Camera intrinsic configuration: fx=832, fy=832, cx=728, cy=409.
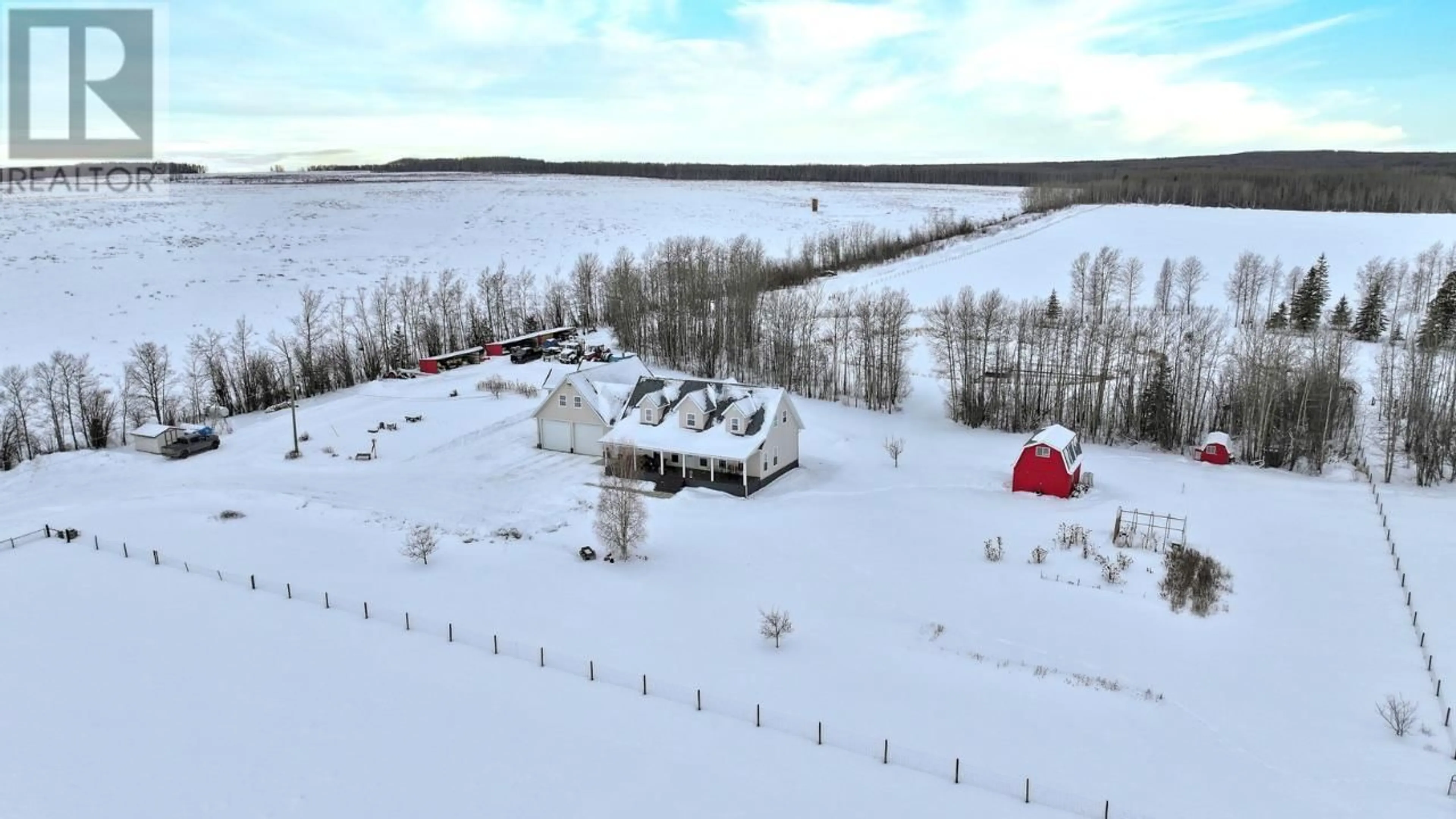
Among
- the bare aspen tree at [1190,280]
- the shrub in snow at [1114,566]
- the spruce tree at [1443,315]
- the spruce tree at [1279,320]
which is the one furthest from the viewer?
the bare aspen tree at [1190,280]

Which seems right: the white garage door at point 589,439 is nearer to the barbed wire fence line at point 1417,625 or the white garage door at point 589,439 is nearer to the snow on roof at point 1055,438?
the snow on roof at point 1055,438

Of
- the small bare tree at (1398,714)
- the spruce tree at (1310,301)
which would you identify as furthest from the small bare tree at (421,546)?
the spruce tree at (1310,301)

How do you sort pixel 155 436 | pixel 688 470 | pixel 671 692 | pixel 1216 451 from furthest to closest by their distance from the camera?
pixel 155 436 < pixel 1216 451 < pixel 688 470 < pixel 671 692

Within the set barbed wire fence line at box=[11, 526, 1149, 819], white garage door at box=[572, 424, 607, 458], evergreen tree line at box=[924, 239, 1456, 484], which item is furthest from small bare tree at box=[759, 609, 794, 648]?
evergreen tree line at box=[924, 239, 1456, 484]

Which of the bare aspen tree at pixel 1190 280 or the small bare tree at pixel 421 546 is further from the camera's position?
the bare aspen tree at pixel 1190 280

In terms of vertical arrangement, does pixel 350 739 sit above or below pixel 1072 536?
below

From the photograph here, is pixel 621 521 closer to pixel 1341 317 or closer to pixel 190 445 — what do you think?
pixel 190 445

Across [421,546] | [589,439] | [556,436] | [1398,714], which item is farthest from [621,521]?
[1398,714]
